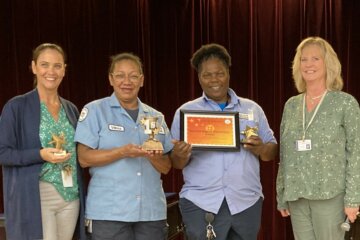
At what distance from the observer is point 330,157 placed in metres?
2.83

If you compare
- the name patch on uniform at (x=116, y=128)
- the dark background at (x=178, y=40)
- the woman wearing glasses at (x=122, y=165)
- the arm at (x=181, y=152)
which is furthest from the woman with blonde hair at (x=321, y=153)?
the dark background at (x=178, y=40)

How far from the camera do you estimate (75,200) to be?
9.70ft

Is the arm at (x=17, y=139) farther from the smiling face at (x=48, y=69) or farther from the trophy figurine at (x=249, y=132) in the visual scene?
the trophy figurine at (x=249, y=132)

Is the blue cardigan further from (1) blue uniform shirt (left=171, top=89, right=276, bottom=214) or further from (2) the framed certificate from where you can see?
(2) the framed certificate

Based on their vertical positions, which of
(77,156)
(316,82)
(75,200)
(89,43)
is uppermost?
(89,43)

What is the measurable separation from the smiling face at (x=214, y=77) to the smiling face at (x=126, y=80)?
439 mm

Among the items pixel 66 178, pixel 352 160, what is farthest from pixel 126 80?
pixel 352 160

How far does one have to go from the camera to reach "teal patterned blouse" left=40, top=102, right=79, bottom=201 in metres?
2.89

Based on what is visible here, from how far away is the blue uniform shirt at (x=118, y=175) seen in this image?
2.82m

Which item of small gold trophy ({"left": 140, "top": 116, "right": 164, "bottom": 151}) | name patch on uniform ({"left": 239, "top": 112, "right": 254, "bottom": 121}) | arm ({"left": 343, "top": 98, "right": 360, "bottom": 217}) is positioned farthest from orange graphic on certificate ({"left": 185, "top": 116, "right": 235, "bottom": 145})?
arm ({"left": 343, "top": 98, "right": 360, "bottom": 217})

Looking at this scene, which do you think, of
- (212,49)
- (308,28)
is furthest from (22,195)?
(308,28)

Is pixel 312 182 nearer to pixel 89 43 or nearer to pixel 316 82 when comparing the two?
pixel 316 82

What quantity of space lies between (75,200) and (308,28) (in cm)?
388

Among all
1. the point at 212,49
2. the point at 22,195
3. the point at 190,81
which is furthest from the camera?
the point at 190,81
